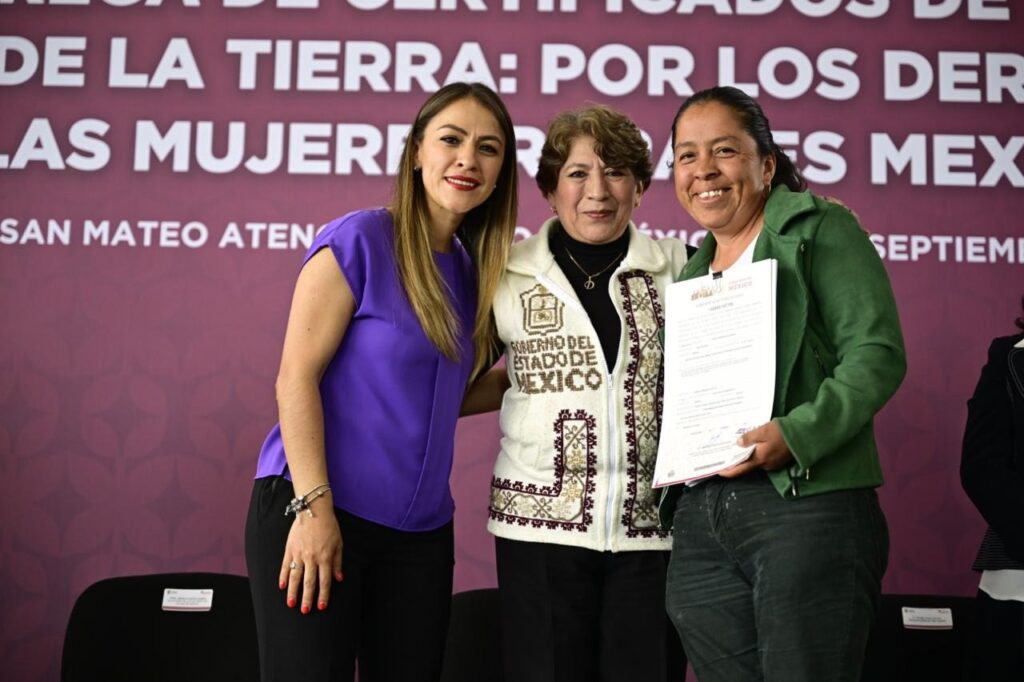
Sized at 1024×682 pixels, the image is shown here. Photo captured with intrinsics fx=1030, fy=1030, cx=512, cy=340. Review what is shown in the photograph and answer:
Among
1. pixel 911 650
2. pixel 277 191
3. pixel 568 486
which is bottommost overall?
pixel 911 650

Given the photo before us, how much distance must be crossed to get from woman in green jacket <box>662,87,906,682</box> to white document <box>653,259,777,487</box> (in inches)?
1.3

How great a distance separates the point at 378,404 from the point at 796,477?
31.0 inches

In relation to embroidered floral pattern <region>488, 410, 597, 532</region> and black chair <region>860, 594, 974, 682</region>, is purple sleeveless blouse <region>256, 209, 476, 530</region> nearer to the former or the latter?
embroidered floral pattern <region>488, 410, 597, 532</region>

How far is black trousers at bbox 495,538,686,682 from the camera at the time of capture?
206 cm

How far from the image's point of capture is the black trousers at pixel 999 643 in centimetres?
227

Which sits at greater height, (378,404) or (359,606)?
(378,404)

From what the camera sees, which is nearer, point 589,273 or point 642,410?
point 642,410

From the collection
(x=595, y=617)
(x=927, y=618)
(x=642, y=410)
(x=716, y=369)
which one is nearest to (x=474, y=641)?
(x=595, y=617)

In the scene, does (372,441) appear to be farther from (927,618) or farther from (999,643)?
(927,618)

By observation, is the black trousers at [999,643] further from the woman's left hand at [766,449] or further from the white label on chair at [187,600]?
the white label on chair at [187,600]

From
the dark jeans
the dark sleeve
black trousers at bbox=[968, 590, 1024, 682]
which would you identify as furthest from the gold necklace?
black trousers at bbox=[968, 590, 1024, 682]

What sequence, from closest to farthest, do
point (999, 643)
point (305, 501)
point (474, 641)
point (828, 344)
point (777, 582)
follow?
point (777, 582), point (828, 344), point (305, 501), point (999, 643), point (474, 641)

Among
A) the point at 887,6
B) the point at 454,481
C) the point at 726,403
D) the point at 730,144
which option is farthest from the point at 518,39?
the point at 726,403

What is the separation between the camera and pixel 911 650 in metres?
2.82
